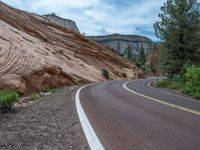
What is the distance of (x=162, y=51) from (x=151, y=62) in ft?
348

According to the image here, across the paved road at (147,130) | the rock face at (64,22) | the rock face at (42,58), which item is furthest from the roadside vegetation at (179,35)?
the rock face at (64,22)

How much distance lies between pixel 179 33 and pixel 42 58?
14.6 m

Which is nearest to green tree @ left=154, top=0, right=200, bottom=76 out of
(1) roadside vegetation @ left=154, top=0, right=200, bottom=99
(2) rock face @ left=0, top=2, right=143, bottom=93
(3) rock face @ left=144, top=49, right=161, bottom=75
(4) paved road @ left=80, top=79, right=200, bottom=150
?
(1) roadside vegetation @ left=154, top=0, right=200, bottom=99

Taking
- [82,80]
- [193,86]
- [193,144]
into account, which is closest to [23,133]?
[193,144]

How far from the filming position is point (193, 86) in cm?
2369

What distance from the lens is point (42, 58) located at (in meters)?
32.3

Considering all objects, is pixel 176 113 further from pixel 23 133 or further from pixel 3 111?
pixel 3 111

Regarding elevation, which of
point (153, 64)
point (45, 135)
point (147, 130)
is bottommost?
point (153, 64)

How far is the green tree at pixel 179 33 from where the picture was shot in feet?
123

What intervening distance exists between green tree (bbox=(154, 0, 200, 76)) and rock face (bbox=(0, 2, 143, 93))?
9639 millimetres

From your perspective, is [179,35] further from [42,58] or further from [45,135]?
[45,135]

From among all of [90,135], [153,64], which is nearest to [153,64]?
[153,64]

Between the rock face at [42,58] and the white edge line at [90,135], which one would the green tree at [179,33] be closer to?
the rock face at [42,58]

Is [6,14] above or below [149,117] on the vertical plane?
above
